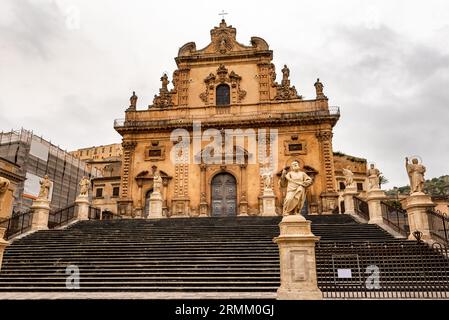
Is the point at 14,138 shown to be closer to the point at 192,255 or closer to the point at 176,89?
the point at 176,89

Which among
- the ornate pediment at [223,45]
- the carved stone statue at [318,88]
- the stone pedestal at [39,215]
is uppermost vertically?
the ornate pediment at [223,45]

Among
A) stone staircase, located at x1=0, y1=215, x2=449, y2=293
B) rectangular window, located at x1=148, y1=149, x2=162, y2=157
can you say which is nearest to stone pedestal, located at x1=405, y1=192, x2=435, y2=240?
stone staircase, located at x1=0, y1=215, x2=449, y2=293

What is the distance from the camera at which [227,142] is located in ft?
86.1

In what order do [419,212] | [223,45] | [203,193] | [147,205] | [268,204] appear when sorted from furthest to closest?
[223,45] < [147,205] < [203,193] < [268,204] < [419,212]

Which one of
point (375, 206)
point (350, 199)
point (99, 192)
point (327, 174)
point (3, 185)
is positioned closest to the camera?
point (3, 185)

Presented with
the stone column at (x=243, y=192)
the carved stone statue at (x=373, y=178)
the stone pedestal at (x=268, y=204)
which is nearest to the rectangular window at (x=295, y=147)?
the stone column at (x=243, y=192)

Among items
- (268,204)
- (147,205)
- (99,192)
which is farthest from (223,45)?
(99,192)

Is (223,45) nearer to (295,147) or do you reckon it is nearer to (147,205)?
(295,147)

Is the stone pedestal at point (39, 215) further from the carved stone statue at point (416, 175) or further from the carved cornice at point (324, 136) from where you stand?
the carved cornice at point (324, 136)

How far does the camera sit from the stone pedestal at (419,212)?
12.7 metres

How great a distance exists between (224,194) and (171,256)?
1366 centimetres

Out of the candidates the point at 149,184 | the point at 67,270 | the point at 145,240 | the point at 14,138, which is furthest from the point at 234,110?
the point at 14,138

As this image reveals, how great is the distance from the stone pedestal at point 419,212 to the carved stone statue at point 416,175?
13.1 inches

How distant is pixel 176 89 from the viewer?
28.9m
